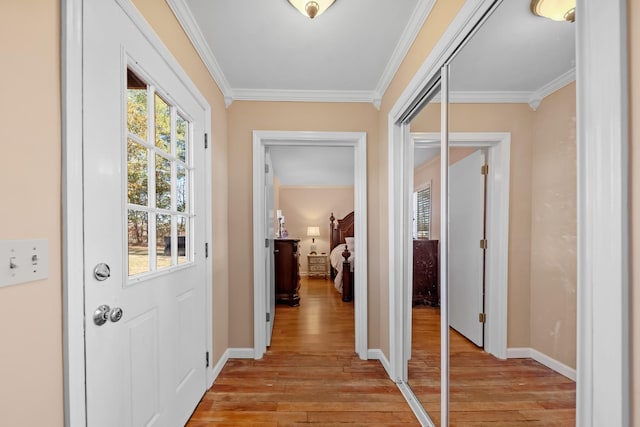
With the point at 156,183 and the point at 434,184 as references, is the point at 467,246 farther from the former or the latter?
the point at 156,183

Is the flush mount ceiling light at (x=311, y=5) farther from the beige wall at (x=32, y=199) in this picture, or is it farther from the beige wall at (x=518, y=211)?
the beige wall at (x=32, y=199)

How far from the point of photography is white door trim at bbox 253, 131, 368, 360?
2.67m

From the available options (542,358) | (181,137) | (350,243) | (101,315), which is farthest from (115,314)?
(350,243)

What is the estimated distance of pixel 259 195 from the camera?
8.87 ft

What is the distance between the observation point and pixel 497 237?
1.23m

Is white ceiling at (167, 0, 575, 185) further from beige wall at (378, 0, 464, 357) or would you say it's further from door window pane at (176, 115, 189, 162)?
door window pane at (176, 115, 189, 162)

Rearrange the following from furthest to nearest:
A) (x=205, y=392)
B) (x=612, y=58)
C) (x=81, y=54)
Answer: (x=205, y=392), (x=81, y=54), (x=612, y=58)

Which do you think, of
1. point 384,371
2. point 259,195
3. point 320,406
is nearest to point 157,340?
point 320,406

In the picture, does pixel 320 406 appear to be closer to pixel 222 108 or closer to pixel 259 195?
pixel 259 195

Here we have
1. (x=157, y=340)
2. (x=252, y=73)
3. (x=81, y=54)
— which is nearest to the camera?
(x=81, y=54)

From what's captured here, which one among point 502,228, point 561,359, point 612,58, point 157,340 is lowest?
point 157,340

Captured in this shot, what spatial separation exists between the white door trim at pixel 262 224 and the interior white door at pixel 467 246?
3.87 ft

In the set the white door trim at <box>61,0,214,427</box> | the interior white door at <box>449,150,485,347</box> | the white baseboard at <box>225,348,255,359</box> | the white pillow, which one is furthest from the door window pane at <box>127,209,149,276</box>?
the white pillow

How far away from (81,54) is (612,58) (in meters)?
1.43
